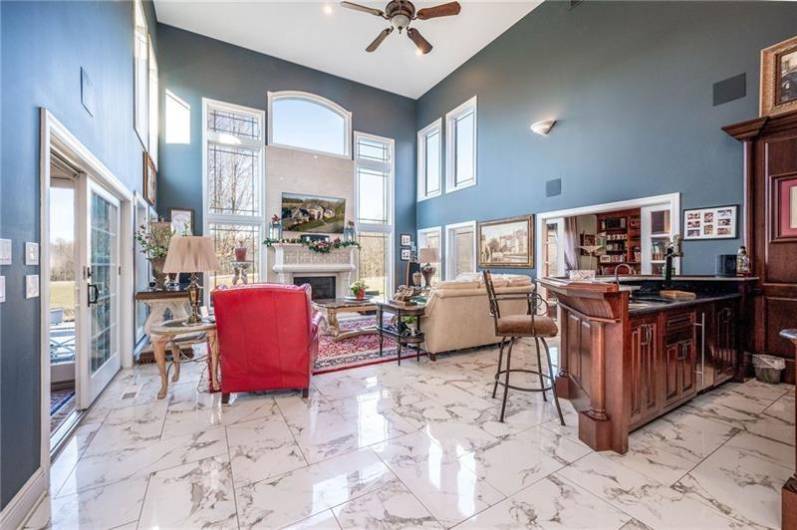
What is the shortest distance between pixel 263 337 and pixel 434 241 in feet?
20.2

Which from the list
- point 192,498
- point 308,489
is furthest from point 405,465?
point 192,498

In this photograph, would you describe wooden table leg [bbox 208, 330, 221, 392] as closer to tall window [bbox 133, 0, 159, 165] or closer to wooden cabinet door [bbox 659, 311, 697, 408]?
tall window [bbox 133, 0, 159, 165]

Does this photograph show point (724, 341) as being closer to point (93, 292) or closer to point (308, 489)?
point (308, 489)

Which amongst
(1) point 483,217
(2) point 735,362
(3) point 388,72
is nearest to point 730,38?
(2) point 735,362

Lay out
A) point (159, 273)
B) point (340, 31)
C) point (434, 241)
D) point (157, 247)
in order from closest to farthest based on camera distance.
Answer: point (157, 247), point (159, 273), point (340, 31), point (434, 241)

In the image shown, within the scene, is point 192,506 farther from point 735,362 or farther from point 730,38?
point 730,38

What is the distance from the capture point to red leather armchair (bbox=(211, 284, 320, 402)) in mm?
2631

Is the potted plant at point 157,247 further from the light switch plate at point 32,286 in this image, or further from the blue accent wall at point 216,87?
the blue accent wall at point 216,87

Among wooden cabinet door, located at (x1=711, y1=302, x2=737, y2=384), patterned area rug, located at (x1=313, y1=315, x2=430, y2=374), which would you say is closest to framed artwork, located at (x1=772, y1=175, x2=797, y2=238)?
wooden cabinet door, located at (x1=711, y1=302, x2=737, y2=384)

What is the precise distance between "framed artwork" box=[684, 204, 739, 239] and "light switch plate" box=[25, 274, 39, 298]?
18.7 feet

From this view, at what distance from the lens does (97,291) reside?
111 inches

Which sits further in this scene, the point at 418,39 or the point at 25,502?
the point at 418,39

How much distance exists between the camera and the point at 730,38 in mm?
3617

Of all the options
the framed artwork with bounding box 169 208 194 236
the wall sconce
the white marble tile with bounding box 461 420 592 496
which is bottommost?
the white marble tile with bounding box 461 420 592 496
